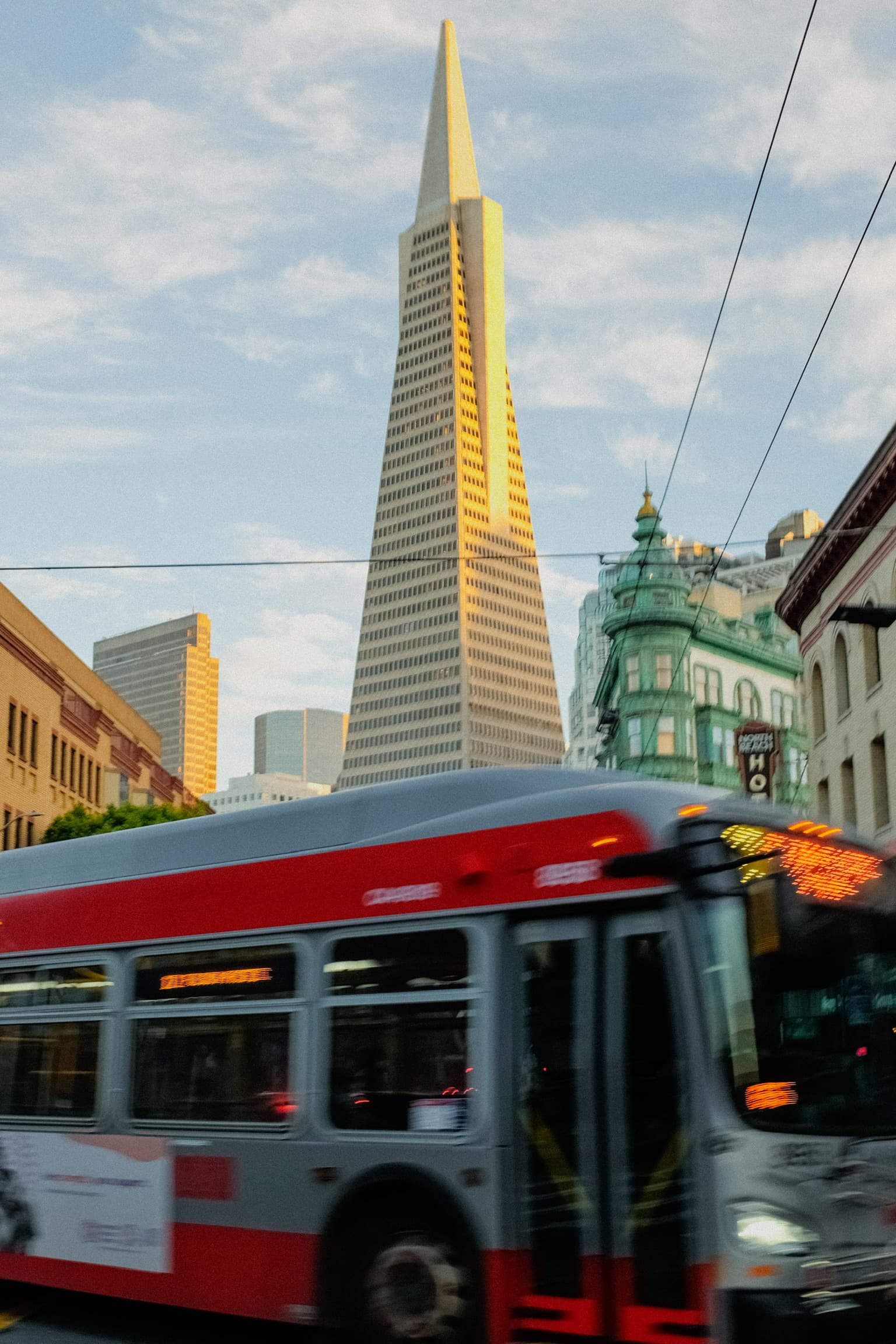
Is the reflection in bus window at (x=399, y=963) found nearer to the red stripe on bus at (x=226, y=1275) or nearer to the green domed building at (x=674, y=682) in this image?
the red stripe on bus at (x=226, y=1275)

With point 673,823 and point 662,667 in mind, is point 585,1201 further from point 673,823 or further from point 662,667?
point 662,667

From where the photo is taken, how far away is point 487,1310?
6.70 metres

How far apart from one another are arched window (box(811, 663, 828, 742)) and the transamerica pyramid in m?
147

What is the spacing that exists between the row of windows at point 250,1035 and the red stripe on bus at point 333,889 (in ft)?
0.55

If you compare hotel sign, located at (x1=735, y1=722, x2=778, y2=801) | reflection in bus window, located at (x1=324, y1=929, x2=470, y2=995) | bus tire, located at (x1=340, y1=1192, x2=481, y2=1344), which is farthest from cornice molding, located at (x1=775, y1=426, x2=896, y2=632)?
bus tire, located at (x1=340, y1=1192, x2=481, y2=1344)

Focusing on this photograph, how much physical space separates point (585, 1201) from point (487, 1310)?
27.4 inches

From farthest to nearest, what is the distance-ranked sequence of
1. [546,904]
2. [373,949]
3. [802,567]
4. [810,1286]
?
[802,567], [373,949], [546,904], [810,1286]

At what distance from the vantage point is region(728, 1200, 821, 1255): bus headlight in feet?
19.7

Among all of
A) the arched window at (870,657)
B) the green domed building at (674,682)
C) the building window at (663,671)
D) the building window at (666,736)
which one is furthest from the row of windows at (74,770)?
the arched window at (870,657)

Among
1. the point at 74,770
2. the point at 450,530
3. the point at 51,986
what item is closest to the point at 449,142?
the point at 450,530

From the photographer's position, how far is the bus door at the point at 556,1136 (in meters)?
6.48

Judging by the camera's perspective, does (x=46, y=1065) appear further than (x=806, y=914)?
Yes

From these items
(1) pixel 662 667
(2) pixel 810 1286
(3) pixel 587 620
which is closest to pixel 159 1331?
(2) pixel 810 1286

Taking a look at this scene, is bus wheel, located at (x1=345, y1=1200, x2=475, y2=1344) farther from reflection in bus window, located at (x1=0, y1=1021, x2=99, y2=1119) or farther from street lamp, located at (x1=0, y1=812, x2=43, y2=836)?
street lamp, located at (x1=0, y1=812, x2=43, y2=836)
